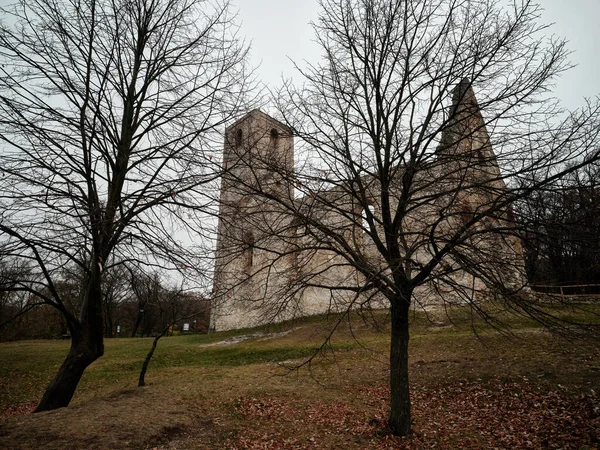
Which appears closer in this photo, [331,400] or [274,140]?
[274,140]

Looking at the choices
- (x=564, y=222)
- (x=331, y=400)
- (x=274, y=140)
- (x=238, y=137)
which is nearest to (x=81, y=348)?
(x=238, y=137)

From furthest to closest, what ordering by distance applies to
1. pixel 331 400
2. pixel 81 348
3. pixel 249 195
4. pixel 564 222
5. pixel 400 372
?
pixel 331 400, pixel 81 348, pixel 249 195, pixel 400 372, pixel 564 222

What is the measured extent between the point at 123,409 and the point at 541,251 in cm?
739

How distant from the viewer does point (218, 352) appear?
15.5m

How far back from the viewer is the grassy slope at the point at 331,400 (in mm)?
5449

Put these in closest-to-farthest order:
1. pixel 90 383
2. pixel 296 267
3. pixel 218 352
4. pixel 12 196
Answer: pixel 12 196
pixel 296 267
pixel 90 383
pixel 218 352

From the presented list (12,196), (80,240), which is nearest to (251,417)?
(80,240)

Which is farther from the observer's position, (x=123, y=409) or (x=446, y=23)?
(x=123, y=409)

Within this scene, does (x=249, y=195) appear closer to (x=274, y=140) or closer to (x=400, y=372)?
(x=274, y=140)

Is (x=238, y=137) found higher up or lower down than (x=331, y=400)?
higher up

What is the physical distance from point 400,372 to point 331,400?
3038 mm

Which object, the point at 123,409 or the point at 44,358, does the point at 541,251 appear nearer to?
the point at 123,409

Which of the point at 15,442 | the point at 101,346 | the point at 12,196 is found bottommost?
the point at 15,442

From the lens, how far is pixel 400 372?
213 inches
